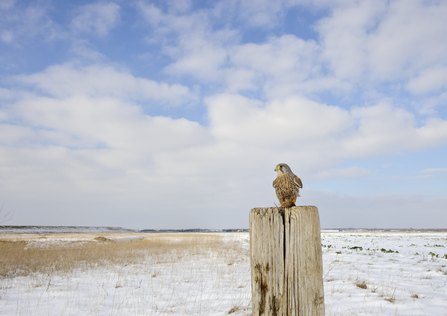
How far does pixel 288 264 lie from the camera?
5.44 feet

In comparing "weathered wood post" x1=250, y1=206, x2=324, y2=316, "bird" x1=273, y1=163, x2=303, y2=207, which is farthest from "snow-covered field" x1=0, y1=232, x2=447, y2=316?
"weathered wood post" x1=250, y1=206, x2=324, y2=316

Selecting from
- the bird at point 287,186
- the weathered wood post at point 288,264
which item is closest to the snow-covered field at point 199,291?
the bird at point 287,186

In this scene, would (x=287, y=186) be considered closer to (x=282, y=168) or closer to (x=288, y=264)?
(x=282, y=168)

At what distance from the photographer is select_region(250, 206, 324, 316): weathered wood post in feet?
5.36

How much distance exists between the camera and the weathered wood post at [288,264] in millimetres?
1635

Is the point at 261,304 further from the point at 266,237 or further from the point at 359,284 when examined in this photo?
the point at 359,284

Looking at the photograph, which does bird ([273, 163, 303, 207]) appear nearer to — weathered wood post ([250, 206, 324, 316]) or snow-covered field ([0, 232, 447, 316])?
weathered wood post ([250, 206, 324, 316])

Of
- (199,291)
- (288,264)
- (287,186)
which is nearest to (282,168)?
(287,186)

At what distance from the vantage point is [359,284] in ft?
19.2

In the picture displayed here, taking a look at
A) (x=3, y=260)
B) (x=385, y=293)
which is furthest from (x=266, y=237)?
(x=3, y=260)

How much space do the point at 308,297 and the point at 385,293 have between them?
4719 mm

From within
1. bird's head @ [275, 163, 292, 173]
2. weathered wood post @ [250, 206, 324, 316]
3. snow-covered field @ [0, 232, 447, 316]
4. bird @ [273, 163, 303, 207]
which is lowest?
snow-covered field @ [0, 232, 447, 316]

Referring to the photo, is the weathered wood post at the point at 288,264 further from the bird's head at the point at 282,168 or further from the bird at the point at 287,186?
the bird's head at the point at 282,168

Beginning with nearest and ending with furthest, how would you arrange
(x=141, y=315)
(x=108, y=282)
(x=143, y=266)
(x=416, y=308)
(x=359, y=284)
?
(x=416, y=308) → (x=141, y=315) → (x=359, y=284) → (x=108, y=282) → (x=143, y=266)
